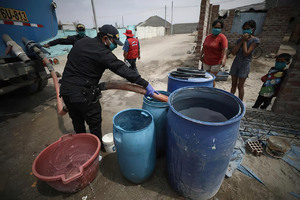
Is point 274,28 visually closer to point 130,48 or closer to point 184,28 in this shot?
point 130,48

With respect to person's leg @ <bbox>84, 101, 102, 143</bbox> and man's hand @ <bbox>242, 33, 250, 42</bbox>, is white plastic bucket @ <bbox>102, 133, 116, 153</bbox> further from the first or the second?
man's hand @ <bbox>242, 33, 250, 42</bbox>

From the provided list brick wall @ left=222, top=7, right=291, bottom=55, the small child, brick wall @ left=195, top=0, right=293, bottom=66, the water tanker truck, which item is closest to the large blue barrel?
the small child

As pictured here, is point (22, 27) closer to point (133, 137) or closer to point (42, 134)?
point (42, 134)

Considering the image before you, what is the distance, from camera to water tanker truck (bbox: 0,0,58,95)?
3.14 m

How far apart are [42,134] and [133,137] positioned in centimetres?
280

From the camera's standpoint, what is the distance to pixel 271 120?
2.96 metres

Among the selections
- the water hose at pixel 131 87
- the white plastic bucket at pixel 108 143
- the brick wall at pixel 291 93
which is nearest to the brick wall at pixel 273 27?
the brick wall at pixel 291 93

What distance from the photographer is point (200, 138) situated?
1.32 metres

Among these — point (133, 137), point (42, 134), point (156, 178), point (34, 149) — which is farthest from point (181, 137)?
point (42, 134)

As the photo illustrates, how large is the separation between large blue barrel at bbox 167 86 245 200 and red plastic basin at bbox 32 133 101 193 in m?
1.13

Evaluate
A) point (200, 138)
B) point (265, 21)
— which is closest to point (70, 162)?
point (200, 138)

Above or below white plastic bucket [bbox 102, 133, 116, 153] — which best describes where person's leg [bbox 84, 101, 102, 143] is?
above

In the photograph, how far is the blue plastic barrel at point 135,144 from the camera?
5.43 ft

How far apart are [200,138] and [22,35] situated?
492 cm
